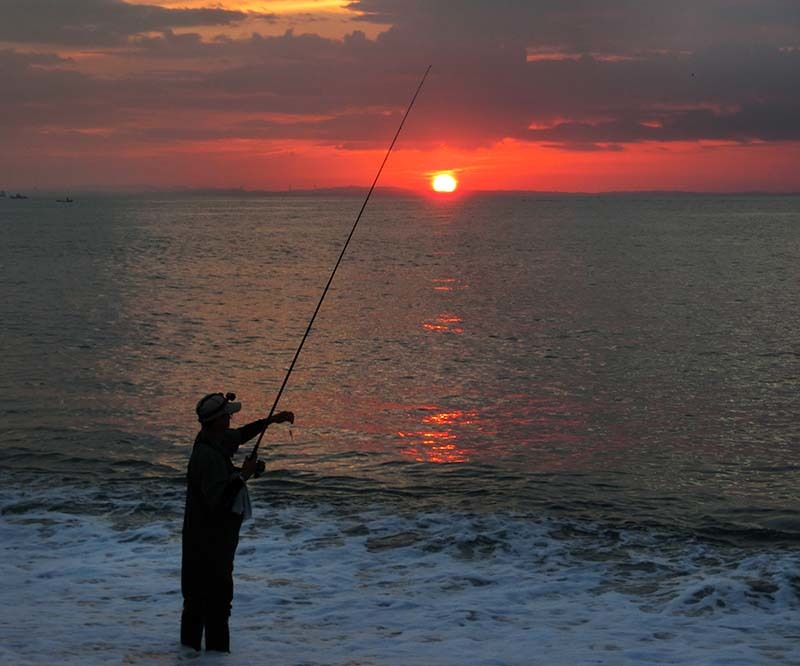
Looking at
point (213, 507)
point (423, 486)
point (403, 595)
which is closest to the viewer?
point (213, 507)

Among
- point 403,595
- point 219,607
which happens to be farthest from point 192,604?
point 403,595

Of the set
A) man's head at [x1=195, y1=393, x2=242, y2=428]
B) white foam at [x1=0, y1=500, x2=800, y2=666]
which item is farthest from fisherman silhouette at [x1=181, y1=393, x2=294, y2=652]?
white foam at [x1=0, y1=500, x2=800, y2=666]

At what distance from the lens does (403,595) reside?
8.06 m

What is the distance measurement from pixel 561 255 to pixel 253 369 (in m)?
49.0

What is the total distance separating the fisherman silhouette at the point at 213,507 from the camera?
5914 mm

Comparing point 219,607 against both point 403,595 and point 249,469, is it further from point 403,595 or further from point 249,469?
point 403,595

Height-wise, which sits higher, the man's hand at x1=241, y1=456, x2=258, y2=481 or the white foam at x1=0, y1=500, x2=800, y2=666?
the man's hand at x1=241, y1=456, x2=258, y2=481

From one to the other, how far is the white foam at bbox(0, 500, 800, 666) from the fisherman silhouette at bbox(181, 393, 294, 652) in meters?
0.51

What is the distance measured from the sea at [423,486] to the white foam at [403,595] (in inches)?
1.2

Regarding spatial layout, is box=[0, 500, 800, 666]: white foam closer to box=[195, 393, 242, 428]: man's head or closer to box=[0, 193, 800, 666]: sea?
box=[0, 193, 800, 666]: sea

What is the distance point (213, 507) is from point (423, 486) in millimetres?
6361

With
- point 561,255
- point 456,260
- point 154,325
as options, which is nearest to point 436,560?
point 154,325

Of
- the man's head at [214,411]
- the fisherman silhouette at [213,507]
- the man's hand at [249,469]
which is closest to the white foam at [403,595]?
the fisherman silhouette at [213,507]

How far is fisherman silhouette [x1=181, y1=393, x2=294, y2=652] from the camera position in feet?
19.4
